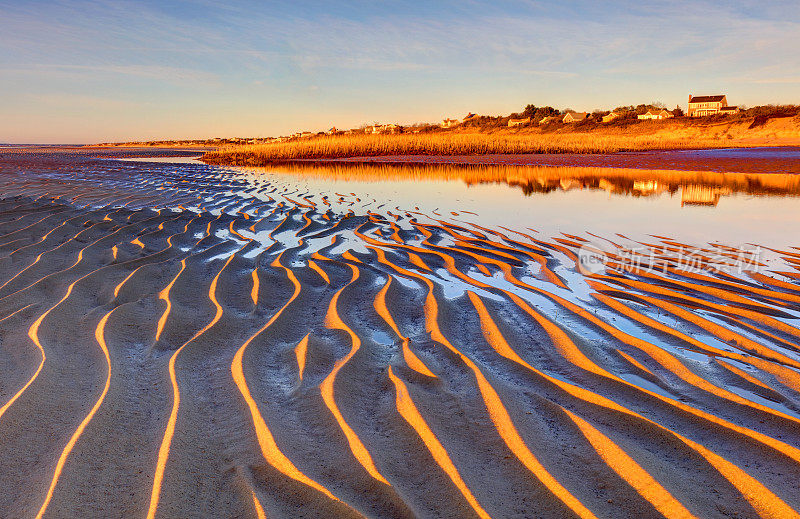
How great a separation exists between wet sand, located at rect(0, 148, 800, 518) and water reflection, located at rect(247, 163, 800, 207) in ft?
18.4

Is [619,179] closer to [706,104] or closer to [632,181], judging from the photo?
[632,181]

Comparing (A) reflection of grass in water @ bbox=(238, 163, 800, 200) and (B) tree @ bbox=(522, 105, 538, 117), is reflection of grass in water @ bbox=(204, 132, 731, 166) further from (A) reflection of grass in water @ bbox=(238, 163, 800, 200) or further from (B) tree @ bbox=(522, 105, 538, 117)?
(B) tree @ bbox=(522, 105, 538, 117)

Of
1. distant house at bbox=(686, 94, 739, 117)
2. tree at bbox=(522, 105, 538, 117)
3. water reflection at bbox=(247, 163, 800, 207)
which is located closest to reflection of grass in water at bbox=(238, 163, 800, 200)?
water reflection at bbox=(247, 163, 800, 207)

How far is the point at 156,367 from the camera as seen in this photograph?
2.39 m

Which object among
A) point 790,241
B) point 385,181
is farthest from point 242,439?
point 385,181

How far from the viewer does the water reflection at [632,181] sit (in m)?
9.52

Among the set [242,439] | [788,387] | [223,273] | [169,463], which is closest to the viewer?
[169,463]

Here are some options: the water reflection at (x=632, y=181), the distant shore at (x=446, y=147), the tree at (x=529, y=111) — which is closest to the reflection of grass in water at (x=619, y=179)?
the water reflection at (x=632, y=181)

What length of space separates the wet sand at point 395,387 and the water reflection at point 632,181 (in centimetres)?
562

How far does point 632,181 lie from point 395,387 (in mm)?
11436

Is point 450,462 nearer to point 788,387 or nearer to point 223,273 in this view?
point 788,387

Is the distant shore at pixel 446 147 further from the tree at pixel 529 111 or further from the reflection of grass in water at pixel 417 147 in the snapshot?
the tree at pixel 529 111

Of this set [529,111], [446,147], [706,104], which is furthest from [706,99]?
[446,147]

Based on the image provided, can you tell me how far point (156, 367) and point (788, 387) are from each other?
9.91ft
